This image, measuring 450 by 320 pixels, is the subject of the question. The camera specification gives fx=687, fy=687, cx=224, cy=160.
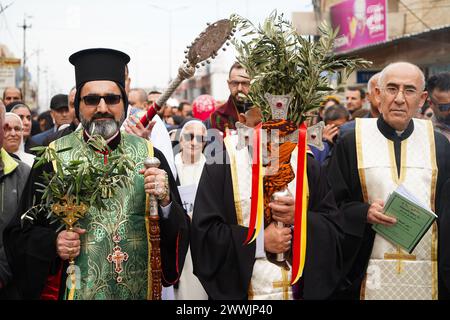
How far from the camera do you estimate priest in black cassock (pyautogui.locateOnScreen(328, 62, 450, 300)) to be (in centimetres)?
504

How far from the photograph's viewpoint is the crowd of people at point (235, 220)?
425 cm

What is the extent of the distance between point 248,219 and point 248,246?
0.83ft

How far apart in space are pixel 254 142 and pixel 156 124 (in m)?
2.30

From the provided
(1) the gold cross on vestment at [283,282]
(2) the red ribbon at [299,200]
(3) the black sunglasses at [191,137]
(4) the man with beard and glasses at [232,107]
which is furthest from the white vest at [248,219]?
(3) the black sunglasses at [191,137]

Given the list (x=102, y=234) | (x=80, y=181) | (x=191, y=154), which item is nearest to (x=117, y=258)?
(x=102, y=234)

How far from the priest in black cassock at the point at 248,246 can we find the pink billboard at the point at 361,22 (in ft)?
60.7

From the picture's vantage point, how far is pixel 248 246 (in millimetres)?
4336

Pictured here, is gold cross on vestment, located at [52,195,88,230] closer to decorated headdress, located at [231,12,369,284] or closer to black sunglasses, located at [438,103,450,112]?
decorated headdress, located at [231,12,369,284]

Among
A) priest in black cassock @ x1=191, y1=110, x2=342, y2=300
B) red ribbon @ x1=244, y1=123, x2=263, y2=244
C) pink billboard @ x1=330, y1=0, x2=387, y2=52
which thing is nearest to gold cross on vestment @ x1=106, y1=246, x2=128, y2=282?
priest in black cassock @ x1=191, y1=110, x2=342, y2=300

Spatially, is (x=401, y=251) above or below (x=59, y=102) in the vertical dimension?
below

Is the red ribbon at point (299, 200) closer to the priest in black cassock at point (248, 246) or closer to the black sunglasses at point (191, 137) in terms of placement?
the priest in black cassock at point (248, 246)

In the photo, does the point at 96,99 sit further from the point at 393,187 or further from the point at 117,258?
the point at 393,187
